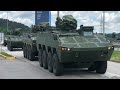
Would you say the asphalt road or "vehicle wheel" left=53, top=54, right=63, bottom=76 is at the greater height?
"vehicle wheel" left=53, top=54, right=63, bottom=76

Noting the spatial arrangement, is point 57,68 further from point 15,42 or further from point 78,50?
point 15,42

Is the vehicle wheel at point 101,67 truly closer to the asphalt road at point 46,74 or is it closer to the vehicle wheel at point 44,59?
the asphalt road at point 46,74

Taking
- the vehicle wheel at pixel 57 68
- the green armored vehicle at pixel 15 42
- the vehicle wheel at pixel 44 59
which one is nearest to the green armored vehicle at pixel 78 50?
the vehicle wheel at pixel 57 68

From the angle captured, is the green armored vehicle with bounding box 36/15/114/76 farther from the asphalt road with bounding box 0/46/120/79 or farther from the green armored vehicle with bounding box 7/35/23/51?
the green armored vehicle with bounding box 7/35/23/51

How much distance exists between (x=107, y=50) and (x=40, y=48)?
15.7ft

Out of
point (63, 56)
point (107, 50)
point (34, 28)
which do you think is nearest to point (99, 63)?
point (107, 50)

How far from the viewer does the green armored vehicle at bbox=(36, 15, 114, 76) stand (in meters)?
11.6

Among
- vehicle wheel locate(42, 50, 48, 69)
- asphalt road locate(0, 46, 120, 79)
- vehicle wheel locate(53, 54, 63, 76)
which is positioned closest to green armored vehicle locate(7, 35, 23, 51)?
asphalt road locate(0, 46, 120, 79)

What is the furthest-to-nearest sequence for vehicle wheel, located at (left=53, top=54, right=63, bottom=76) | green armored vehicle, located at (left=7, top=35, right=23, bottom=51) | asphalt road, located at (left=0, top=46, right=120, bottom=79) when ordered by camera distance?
green armored vehicle, located at (left=7, top=35, right=23, bottom=51) → vehicle wheel, located at (left=53, top=54, right=63, bottom=76) → asphalt road, located at (left=0, top=46, right=120, bottom=79)

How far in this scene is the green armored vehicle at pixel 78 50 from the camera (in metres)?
11.6
